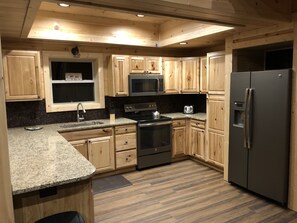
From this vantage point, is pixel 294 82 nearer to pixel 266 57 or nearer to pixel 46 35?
pixel 266 57

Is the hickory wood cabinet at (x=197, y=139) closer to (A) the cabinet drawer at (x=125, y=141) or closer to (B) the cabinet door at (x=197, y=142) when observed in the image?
(B) the cabinet door at (x=197, y=142)

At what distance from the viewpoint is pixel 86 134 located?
153 inches

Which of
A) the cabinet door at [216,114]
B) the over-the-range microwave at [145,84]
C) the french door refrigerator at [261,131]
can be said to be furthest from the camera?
the over-the-range microwave at [145,84]

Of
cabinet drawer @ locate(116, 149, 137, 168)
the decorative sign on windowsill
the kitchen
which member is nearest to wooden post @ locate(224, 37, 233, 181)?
the kitchen

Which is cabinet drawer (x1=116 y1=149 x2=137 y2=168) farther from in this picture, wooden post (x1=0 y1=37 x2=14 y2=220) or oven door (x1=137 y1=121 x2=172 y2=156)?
wooden post (x1=0 y1=37 x2=14 y2=220)

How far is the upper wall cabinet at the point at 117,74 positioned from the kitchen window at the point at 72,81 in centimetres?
17

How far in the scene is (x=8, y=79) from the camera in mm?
3484

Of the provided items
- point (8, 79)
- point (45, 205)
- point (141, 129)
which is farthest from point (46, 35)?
point (45, 205)

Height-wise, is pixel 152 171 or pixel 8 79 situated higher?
pixel 8 79

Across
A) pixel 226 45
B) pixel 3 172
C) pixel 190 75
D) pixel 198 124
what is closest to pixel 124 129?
pixel 198 124

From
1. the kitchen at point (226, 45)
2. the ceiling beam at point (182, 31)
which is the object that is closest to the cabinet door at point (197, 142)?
the kitchen at point (226, 45)

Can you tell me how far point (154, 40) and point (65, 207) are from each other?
357 centimetres

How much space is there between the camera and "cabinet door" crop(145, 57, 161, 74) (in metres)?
4.64

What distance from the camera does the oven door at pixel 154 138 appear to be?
4398mm
